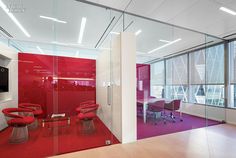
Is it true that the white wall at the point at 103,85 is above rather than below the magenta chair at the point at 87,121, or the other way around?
above

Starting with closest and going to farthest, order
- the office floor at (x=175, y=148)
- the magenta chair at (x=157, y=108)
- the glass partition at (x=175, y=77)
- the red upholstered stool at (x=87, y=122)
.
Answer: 1. the office floor at (x=175, y=148)
2. the red upholstered stool at (x=87, y=122)
3. the glass partition at (x=175, y=77)
4. the magenta chair at (x=157, y=108)

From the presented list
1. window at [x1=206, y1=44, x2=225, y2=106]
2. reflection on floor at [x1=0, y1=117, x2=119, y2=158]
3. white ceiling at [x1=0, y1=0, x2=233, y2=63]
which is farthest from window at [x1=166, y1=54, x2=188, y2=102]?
reflection on floor at [x1=0, y1=117, x2=119, y2=158]

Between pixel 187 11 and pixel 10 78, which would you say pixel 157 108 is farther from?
pixel 10 78

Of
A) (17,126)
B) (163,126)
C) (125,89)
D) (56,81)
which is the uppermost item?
(56,81)

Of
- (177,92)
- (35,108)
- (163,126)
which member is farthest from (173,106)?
(35,108)

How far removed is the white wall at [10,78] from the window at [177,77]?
583 centimetres

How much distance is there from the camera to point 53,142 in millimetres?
2936

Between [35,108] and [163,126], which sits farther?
[35,108]

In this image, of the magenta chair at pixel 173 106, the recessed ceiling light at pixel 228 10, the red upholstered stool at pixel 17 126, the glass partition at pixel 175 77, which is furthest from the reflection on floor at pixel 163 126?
the recessed ceiling light at pixel 228 10

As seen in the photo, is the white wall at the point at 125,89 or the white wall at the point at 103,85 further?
the white wall at the point at 103,85

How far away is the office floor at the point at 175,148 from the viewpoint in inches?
95.0

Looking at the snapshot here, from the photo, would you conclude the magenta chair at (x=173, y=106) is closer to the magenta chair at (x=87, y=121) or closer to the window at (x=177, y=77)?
the window at (x=177, y=77)

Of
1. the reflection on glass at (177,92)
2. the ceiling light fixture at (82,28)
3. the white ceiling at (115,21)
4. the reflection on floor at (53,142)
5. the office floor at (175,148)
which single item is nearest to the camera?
the office floor at (175,148)

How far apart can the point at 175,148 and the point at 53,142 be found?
283 cm
